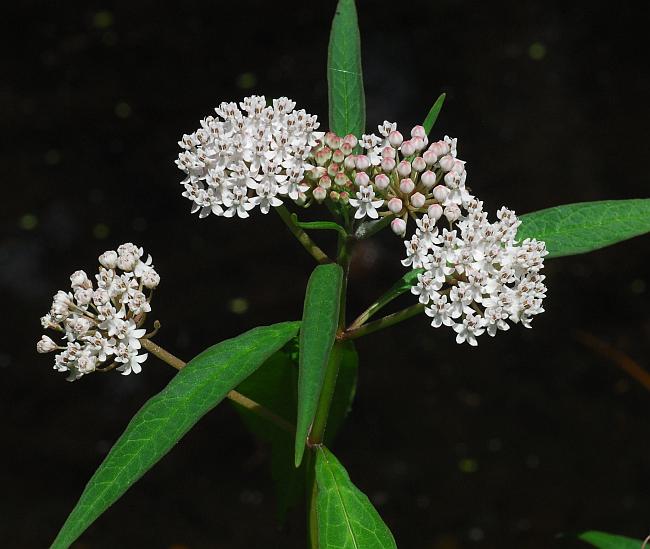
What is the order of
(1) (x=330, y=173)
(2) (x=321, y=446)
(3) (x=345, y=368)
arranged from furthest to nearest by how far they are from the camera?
(3) (x=345, y=368) < (2) (x=321, y=446) < (1) (x=330, y=173)

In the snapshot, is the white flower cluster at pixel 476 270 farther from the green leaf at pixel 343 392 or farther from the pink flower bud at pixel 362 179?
the green leaf at pixel 343 392

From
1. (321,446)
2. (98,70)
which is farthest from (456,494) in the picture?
(98,70)

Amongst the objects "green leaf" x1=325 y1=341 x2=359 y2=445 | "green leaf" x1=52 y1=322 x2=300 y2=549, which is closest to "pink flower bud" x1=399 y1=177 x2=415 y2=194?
"green leaf" x1=52 y1=322 x2=300 y2=549

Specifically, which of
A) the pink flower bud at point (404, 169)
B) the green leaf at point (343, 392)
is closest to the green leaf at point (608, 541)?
the green leaf at point (343, 392)

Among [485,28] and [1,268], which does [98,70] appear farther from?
[485,28]

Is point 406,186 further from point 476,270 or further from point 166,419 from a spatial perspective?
point 166,419

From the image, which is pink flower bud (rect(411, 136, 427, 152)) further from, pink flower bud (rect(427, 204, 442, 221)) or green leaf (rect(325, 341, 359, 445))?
green leaf (rect(325, 341, 359, 445))
